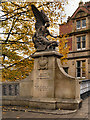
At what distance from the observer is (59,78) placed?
6.44 metres

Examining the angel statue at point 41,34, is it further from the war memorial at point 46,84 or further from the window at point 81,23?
the window at point 81,23

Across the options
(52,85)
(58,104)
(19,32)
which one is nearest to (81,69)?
(19,32)

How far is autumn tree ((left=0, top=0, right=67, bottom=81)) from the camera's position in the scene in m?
8.71

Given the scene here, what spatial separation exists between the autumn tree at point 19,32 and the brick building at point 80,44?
1437cm

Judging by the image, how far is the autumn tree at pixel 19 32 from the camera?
343 inches

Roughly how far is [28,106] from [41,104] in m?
0.75

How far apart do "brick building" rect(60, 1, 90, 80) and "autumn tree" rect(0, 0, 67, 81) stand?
47.1 ft

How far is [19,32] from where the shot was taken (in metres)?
9.55

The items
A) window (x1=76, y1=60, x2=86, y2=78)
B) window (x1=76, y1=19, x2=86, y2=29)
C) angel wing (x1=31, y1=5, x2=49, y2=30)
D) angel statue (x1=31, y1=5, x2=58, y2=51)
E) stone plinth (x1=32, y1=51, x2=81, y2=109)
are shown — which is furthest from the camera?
window (x1=76, y1=19, x2=86, y2=29)

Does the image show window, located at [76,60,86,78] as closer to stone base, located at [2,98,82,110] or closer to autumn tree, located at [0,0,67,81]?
autumn tree, located at [0,0,67,81]

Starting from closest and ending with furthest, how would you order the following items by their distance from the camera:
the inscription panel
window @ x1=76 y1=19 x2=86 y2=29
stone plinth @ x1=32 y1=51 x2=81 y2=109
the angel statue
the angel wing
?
stone plinth @ x1=32 y1=51 x2=81 y2=109
the inscription panel
the angel statue
the angel wing
window @ x1=76 y1=19 x2=86 y2=29

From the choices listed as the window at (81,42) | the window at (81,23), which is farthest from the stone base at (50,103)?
the window at (81,23)

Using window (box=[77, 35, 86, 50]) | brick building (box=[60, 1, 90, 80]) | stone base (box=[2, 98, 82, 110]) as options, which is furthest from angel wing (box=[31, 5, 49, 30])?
window (box=[77, 35, 86, 50])

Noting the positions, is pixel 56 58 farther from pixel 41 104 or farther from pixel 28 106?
pixel 28 106
